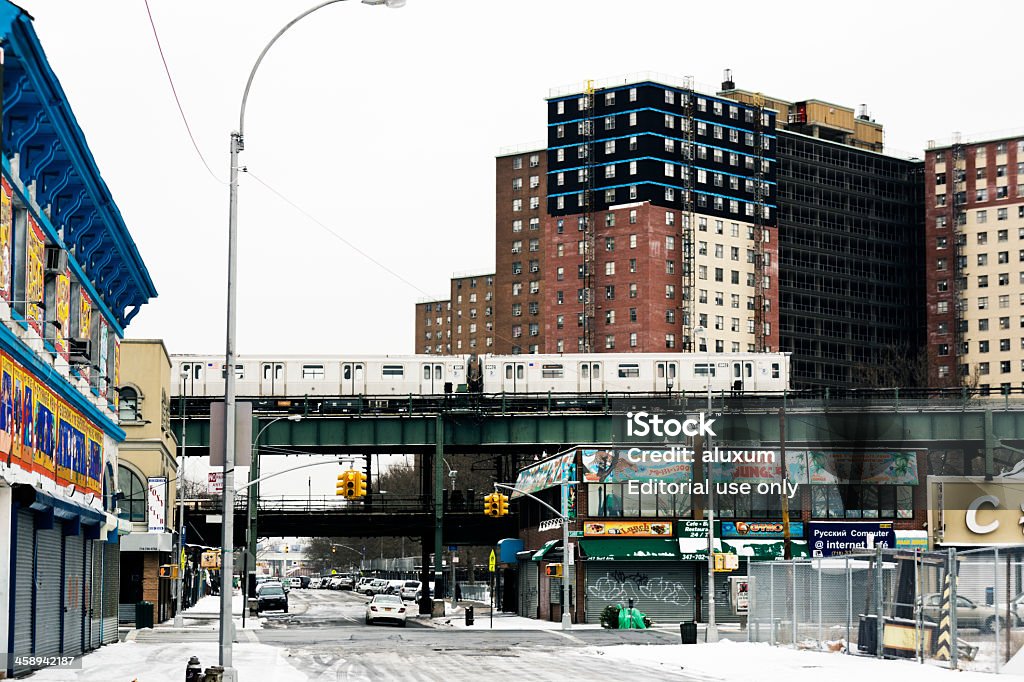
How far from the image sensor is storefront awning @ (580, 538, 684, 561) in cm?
6688

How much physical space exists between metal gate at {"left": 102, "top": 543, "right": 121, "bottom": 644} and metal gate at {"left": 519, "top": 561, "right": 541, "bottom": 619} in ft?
101

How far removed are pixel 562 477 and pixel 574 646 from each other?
22.0 meters

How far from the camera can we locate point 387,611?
67.4 m

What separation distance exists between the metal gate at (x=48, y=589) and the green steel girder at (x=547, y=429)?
149 feet

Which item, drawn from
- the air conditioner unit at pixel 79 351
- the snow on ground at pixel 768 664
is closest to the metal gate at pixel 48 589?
the air conditioner unit at pixel 79 351

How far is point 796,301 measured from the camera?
565ft

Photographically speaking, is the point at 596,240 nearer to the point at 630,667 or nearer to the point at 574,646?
the point at 574,646

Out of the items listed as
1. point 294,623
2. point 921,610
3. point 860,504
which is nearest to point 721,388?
point 860,504

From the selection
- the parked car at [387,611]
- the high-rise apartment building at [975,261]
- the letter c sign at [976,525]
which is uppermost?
the high-rise apartment building at [975,261]

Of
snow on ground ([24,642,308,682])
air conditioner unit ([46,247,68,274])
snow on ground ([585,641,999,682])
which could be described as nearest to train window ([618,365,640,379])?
snow on ground ([585,641,999,682])

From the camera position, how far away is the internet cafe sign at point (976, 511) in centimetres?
6125

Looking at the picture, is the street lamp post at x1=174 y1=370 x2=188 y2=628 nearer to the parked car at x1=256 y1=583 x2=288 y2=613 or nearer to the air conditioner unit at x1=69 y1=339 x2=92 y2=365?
the parked car at x1=256 y1=583 x2=288 y2=613

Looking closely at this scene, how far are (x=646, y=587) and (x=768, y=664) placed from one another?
31476 millimetres

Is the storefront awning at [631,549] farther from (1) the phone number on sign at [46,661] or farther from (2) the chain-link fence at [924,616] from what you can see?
(1) the phone number on sign at [46,661]
